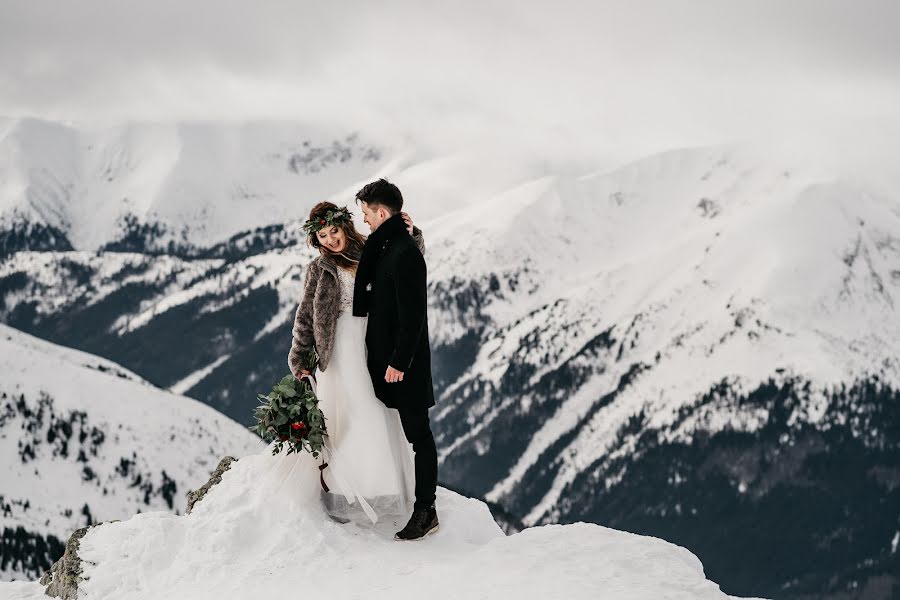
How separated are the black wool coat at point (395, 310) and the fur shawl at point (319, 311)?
0.41 meters

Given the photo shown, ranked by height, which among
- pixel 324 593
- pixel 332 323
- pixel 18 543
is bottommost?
pixel 18 543

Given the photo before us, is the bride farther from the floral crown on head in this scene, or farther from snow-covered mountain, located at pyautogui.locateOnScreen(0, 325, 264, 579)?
snow-covered mountain, located at pyautogui.locateOnScreen(0, 325, 264, 579)

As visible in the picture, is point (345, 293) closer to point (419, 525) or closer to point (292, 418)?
point (292, 418)

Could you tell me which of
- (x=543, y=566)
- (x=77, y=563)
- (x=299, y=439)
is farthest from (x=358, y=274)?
(x=77, y=563)

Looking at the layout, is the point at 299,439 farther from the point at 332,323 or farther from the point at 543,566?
the point at 543,566

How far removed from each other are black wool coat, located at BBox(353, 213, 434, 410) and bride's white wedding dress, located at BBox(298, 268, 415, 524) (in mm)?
264

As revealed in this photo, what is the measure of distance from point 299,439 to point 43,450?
193m

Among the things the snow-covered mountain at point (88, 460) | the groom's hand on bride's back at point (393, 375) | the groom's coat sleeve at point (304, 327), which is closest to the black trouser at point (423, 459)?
the groom's hand on bride's back at point (393, 375)

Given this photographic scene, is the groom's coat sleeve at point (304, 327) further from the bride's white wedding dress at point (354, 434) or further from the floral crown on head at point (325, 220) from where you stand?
the floral crown on head at point (325, 220)

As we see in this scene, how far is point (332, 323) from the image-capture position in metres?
15.7

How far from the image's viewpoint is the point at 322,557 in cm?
1484

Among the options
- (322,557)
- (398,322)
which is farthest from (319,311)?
(322,557)

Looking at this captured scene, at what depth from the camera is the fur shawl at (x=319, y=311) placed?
51.4 ft

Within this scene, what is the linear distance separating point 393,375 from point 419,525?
105 inches
